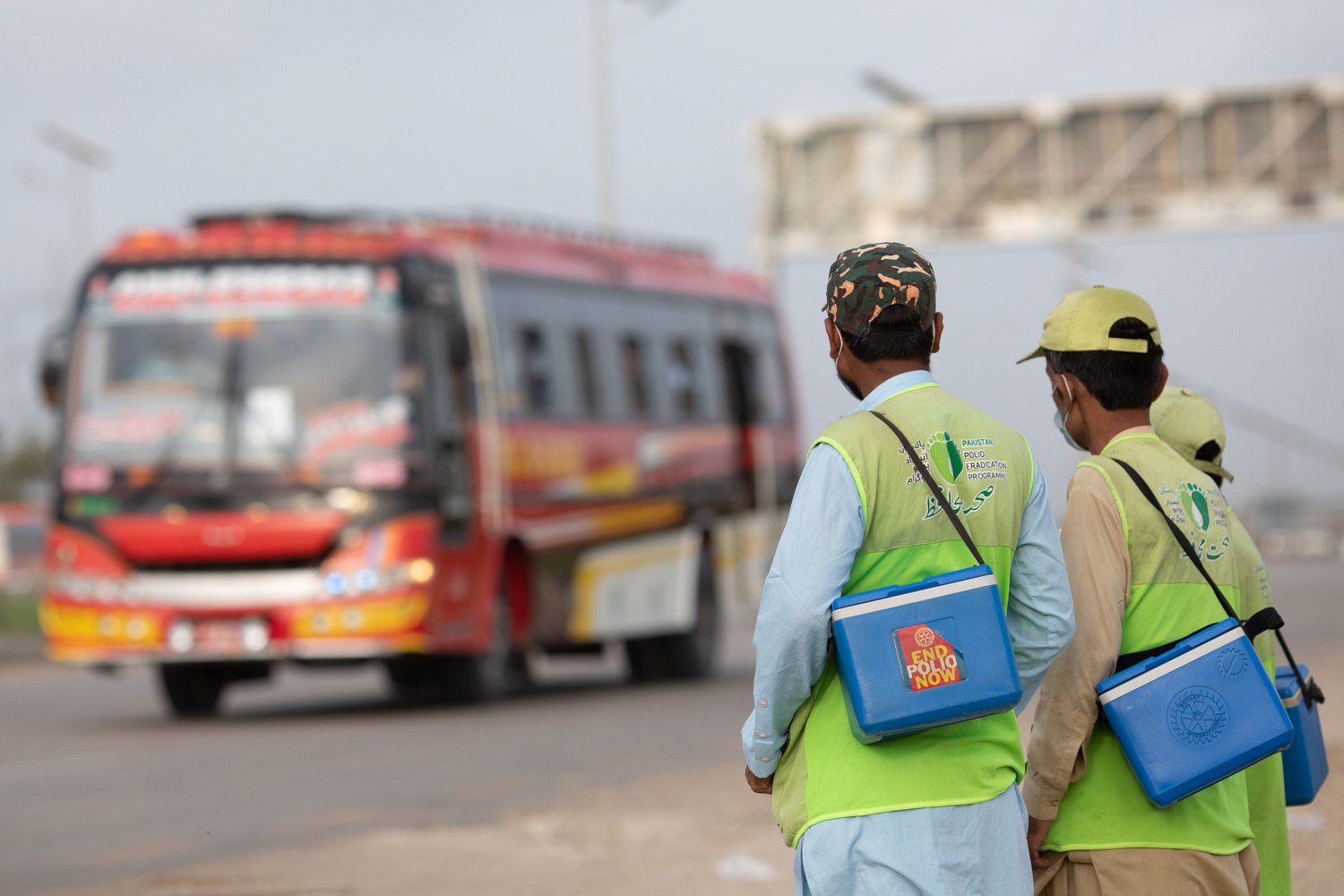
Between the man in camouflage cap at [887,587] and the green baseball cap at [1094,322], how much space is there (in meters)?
0.48

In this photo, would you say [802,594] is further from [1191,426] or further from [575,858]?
[575,858]

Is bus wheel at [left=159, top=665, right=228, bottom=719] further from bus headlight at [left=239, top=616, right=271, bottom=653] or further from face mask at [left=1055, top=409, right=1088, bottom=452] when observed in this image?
face mask at [left=1055, top=409, right=1088, bottom=452]

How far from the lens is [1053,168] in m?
37.1

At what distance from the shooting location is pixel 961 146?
1476 inches

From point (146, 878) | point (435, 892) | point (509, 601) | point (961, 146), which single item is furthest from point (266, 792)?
point (961, 146)

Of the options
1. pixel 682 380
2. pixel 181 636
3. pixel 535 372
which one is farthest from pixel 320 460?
pixel 682 380

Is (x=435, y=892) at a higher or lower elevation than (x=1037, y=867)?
lower

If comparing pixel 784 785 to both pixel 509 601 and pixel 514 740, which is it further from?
pixel 509 601

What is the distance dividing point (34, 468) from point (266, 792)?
66564mm

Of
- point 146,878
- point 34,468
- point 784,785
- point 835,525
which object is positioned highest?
point 835,525

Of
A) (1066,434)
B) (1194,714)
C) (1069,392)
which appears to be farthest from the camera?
(1066,434)

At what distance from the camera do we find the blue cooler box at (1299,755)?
16.7 ft

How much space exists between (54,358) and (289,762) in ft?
15.6

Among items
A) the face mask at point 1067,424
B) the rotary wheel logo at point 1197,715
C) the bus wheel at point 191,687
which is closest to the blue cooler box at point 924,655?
the rotary wheel logo at point 1197,715
